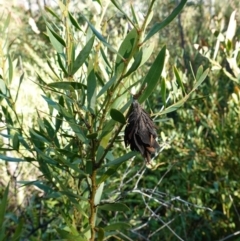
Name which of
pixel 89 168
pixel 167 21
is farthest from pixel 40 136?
pixel 167 21

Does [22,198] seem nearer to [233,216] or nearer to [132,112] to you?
[233,216]

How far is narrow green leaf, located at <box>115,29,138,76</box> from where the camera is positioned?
0.42m

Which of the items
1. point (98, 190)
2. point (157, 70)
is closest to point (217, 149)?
point (98, 190)

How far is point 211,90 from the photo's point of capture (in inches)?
71.2

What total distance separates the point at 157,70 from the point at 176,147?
3.90 ft

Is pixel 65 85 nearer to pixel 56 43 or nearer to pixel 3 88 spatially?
pixel 56 43

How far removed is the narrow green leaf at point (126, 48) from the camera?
0.42 metres

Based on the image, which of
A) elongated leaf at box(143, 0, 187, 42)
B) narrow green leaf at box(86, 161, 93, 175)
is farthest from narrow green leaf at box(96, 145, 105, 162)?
elongated leaf at box(143, 0, 187, 42)

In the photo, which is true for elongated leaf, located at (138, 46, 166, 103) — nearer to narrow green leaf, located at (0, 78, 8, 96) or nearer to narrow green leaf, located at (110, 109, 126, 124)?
narrow green leaf, located at (110, 109, 126, 124)

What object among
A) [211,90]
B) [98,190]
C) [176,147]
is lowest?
[98,190]

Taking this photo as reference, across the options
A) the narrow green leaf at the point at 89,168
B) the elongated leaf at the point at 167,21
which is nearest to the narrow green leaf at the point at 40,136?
the narrow green leaf at the point at 89,168

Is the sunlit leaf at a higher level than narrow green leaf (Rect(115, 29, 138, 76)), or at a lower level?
higher

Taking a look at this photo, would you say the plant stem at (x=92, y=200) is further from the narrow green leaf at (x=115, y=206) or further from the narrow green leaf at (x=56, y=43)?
the narrow green leaf at (x=56, y=43)

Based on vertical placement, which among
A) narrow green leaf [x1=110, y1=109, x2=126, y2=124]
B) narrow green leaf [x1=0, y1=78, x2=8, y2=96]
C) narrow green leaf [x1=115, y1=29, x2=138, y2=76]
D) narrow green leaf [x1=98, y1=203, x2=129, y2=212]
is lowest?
narrow green leaf [x1=98, y1=203, x2=129, y2=212]
